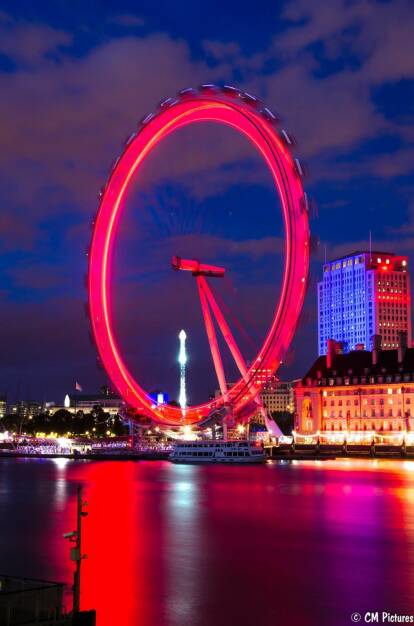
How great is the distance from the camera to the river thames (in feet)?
69.0

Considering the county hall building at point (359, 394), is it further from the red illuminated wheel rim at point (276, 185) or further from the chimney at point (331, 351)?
the red illuminated wheel rim at point (276, 185)

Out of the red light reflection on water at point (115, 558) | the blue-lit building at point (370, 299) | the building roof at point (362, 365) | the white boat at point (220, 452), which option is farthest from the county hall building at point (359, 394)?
the red light reflection on water at point (115, 558)

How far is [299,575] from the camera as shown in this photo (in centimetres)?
2466

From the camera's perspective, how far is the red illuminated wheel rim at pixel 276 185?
49781 mm

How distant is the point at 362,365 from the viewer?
9988 centimetres

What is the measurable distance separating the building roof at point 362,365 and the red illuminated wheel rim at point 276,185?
43618 millimetres

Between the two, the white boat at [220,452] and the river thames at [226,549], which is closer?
the river thames at [226,549]

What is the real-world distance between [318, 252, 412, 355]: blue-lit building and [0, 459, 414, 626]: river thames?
101 metres

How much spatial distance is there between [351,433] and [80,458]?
108ft

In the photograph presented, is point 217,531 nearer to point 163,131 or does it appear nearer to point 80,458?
point 163,131

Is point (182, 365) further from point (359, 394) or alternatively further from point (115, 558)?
point (115, 558)

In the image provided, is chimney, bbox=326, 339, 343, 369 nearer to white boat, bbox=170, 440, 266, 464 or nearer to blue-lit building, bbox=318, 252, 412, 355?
white boat, bbox=170, 440, 266, 464

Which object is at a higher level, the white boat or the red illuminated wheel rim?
the red illuminated wheel rim

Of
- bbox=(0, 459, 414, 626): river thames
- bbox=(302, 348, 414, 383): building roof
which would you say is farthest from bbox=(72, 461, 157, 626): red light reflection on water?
bbox=(302, 348, 414, 383): building roof
